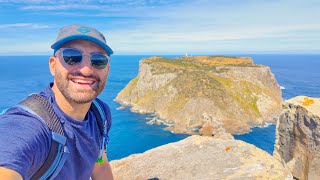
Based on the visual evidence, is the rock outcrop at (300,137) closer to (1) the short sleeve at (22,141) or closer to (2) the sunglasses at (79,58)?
(2) the sunglasses at (79,58)

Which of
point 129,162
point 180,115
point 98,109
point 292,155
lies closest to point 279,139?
point 292,155

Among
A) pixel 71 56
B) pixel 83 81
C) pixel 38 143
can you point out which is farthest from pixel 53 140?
pixel 71 56

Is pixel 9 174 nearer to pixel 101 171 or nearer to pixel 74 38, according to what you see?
pixel 74 38

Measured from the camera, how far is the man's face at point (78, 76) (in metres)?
4.02

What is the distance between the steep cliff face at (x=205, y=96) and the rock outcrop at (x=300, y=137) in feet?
241

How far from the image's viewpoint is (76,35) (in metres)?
3.86

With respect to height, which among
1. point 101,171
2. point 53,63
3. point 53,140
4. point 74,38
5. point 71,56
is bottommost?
point 101,171

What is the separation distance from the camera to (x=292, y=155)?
1590cm

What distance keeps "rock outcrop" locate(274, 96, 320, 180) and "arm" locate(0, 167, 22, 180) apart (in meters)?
14.3

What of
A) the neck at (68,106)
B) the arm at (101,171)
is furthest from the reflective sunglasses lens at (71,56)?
the arm at (101,171)

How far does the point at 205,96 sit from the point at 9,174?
109m

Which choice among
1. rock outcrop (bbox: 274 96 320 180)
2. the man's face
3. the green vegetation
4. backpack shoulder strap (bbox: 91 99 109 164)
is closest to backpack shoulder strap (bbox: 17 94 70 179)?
the man's face

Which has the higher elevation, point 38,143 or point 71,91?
point 71,91

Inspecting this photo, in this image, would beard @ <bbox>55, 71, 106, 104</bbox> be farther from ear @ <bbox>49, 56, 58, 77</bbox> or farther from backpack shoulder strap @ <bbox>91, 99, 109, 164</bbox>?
backpack shoulder strap @ <bbox>91, 99, 109, 164</bbox>
